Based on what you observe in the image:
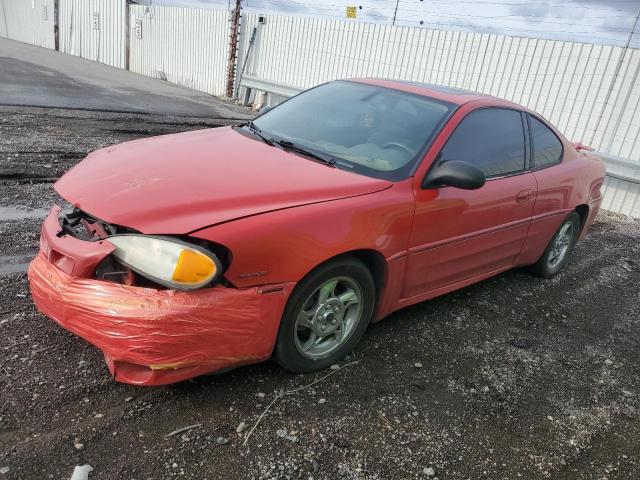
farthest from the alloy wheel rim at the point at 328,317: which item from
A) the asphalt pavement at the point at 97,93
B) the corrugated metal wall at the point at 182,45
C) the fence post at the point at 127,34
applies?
the fence post at the point at 127,34

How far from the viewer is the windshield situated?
3.30 m

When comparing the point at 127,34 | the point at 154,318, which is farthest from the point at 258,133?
the point at 127,34

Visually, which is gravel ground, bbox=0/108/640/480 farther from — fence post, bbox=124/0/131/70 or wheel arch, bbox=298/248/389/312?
fence post, bbox=124/0/131/70

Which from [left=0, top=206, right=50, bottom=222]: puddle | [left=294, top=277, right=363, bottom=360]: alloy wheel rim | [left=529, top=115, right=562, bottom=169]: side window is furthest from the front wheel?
[left=0, top=206, right=50, bottom=222]: puddle

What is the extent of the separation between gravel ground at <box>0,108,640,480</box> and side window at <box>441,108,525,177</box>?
1169 millimetres

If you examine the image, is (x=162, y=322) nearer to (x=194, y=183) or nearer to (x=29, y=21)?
(x=194, y=183)

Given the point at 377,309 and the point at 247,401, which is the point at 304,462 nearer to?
the point at 247,401

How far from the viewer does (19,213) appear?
15.7 feet

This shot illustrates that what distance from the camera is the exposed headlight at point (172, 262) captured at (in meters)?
2.30

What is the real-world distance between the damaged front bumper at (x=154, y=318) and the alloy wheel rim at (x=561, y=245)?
3339 millimetres

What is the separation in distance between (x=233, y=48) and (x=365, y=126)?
1329 cm

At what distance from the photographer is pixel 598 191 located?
5305 mm

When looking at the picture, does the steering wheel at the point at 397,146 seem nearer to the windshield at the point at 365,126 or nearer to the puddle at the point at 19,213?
the windshield at the point at 365,126

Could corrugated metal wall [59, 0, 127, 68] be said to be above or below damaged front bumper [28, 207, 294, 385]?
below
